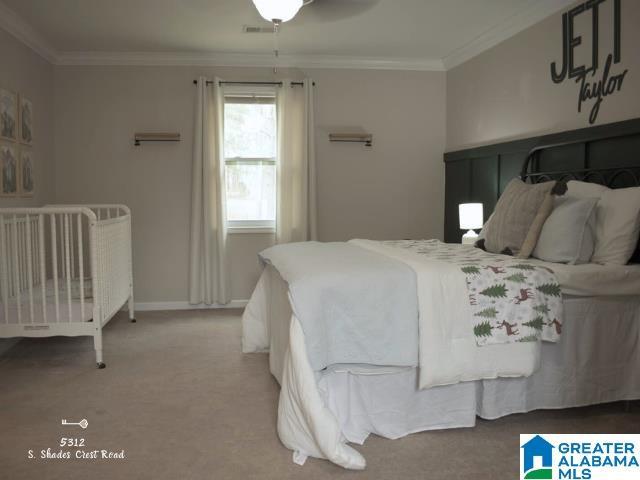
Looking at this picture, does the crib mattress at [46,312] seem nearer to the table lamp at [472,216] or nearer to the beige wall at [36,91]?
the beige wall at [36,91]

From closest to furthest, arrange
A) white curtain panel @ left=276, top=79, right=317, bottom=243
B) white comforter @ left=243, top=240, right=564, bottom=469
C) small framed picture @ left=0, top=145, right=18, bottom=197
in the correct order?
white comforter @ left=243, top=240, right=564, bottom=469 → small framed picture @ left=0, top=145, right=18, bottom=197 → white curtain panel @ left=276, top=79, right=317, bottom=243

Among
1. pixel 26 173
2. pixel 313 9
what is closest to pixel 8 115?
pixel 26 173

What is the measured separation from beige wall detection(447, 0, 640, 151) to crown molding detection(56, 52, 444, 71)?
17.7 inches

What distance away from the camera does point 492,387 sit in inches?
101

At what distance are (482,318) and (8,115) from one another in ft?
11.4

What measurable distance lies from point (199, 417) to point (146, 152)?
10.3ft

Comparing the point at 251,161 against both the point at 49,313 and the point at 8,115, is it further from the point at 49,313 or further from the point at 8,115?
the point at 49,313

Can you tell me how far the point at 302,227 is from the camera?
520 centimetres

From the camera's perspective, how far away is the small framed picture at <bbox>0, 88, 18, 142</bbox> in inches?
154

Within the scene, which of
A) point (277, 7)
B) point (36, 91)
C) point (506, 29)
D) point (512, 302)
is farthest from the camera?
point (36, 91)

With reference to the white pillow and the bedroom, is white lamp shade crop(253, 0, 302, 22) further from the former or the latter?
the white pillow

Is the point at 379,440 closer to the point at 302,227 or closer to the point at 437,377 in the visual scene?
the point at 437,377

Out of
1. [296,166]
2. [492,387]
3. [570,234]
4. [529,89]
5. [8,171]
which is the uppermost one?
[529,89]

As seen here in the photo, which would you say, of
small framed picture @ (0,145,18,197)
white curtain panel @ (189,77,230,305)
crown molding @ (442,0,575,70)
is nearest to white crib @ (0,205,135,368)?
small framed picture @ (0,145,18,197)
